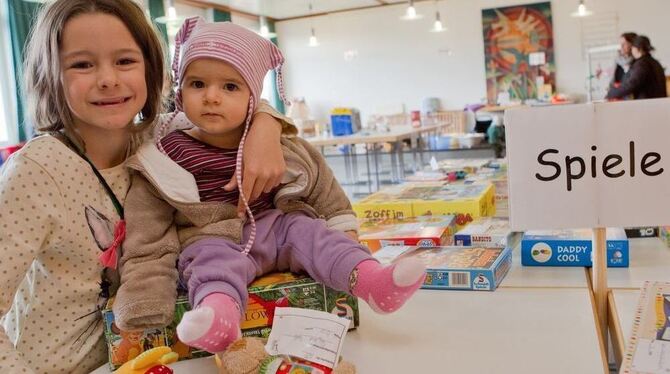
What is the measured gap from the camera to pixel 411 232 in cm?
143

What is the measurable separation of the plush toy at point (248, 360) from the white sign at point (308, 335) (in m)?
0.01

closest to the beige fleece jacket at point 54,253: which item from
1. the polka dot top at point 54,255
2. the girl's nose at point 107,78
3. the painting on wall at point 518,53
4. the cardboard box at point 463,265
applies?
the polka dot top at point 54,255

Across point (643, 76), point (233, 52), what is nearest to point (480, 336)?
point (233, 52)

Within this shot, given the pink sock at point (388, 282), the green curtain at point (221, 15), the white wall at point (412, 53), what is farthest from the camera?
the green curtain at point (221, 15)

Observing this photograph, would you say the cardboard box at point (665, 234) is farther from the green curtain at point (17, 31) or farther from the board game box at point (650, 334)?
the green curtain at point (17, 31)

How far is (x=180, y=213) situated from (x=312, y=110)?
10.2m

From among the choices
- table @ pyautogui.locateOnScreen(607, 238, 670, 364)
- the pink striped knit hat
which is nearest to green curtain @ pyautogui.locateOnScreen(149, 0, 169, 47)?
the pink striped knit hat

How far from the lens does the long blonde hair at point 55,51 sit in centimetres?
95

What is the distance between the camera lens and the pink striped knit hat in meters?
1.07

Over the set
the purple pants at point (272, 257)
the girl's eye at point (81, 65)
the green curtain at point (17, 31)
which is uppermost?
the green curtain at point (17, 31)

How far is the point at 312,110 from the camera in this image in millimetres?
11109

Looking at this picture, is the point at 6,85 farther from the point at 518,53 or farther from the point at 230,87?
the point at 518,53

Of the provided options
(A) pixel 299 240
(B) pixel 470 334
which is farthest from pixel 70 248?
(B) pixel 470 334

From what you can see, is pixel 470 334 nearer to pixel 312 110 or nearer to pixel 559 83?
pixel 559 83
